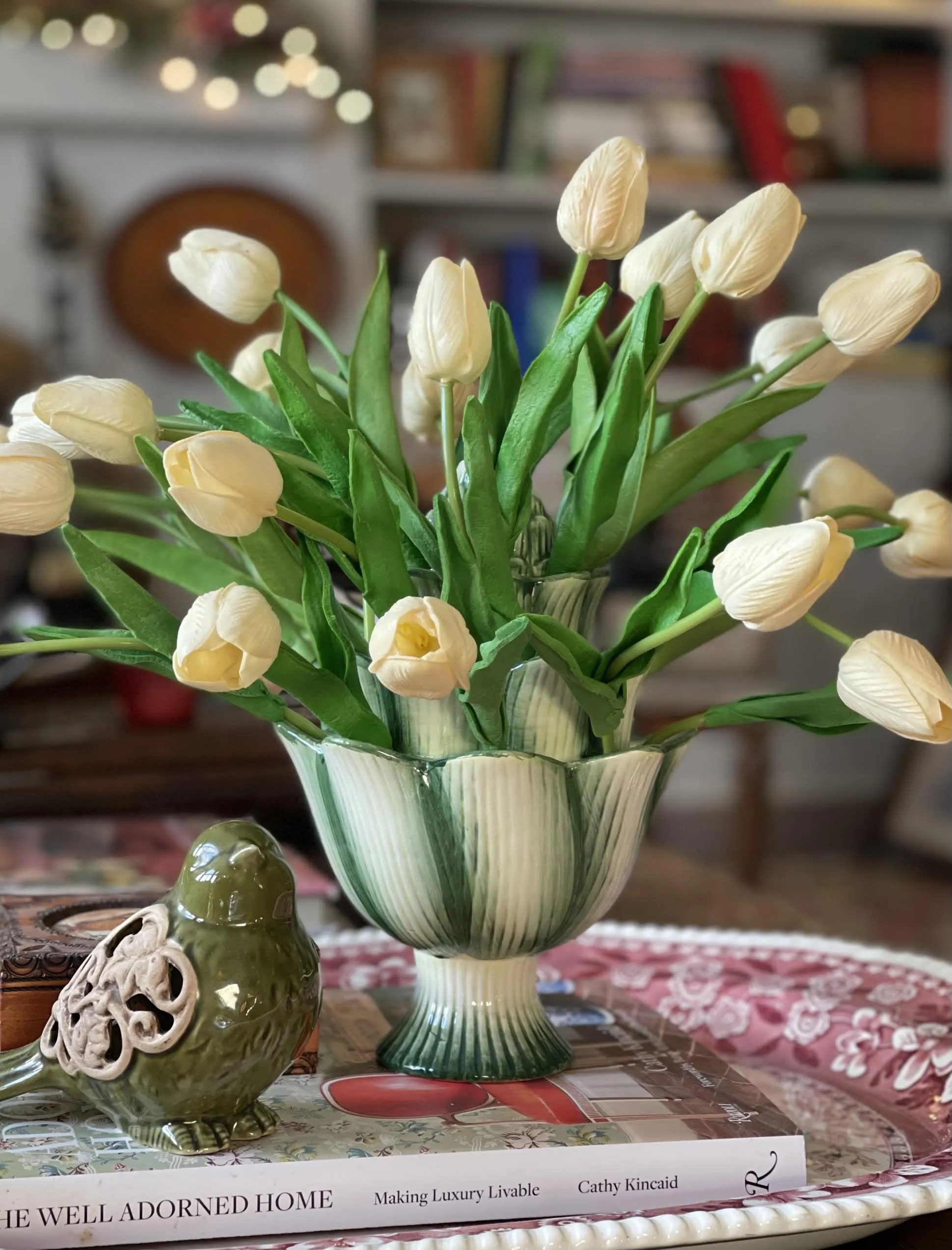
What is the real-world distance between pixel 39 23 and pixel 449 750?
2.44 metres

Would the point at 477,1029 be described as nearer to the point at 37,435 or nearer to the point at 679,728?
the point at 679,728

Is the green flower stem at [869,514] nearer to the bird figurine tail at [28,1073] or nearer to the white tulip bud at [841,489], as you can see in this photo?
the white tulip bud at [841,489]

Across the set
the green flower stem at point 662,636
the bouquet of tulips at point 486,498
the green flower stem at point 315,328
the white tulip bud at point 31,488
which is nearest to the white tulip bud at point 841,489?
the bouquet of tulips at point 486,498

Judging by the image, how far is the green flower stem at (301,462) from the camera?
59 centimetres

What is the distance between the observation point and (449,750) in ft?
1.90

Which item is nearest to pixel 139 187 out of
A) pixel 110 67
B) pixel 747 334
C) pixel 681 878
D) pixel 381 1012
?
pixel 110 67

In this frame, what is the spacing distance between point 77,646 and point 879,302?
0.33m

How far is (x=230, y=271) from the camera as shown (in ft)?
2.05

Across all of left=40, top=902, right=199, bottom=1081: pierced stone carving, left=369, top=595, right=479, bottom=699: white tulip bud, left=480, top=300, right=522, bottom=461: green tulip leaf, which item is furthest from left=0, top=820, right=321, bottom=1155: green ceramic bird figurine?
left=480, top=300, right=522, bottom=461: green tulip leaf

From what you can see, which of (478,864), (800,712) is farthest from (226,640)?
(800,712)

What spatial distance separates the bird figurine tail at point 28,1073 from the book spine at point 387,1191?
5 centimetres

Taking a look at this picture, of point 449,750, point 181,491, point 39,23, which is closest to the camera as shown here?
point 181,491

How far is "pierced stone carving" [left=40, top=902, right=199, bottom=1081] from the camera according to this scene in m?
0.50

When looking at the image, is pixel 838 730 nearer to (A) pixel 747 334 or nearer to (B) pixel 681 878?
(B) pixel 681 878
